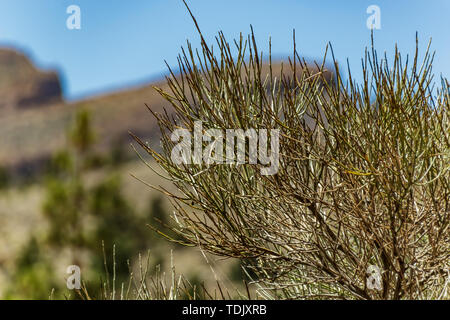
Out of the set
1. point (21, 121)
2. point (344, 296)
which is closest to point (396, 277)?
point (344, 296)

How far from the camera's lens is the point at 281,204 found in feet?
13.6

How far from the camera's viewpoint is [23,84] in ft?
386

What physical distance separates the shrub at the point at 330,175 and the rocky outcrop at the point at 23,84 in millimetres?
112946

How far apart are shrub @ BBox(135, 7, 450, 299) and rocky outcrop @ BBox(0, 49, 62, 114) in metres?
113

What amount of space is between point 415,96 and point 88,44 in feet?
207

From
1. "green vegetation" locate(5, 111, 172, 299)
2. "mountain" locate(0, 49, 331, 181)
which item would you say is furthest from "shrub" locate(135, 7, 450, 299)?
"mountain" locate(0, 49, 331, 181)

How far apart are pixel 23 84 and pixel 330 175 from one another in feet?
405

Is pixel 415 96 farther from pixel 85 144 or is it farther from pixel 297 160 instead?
pixel 85 144

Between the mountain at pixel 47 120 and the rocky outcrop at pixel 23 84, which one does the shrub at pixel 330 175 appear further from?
the rocky outcrop at pixel 23 84

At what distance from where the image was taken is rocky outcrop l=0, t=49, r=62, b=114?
366 feet

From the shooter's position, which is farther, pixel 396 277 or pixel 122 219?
pixel 122 219

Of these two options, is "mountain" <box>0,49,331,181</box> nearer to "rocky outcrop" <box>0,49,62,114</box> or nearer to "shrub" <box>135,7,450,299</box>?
"rocky outcrop" <box>0,49,62,114</box>

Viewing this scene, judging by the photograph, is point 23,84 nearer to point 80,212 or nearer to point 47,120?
point 47,120
